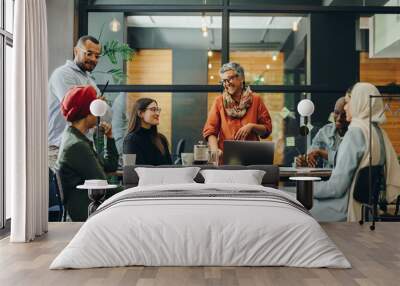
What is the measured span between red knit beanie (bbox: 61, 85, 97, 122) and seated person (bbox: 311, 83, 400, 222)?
3.16 m

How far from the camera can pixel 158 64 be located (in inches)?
303

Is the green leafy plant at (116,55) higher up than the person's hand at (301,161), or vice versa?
the green leafy plant at (116,55)

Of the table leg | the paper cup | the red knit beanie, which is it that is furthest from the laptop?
the red knit beanie

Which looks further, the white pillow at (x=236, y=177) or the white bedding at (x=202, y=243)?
the white pillow at (x=236, y=177)

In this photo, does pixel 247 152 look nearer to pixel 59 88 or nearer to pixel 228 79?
pixel 228 79

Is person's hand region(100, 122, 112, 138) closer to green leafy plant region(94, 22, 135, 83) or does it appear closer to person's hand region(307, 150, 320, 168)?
green leafy plant region(94, 22, 135, 83)

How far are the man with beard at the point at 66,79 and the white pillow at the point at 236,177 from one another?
2056 mm

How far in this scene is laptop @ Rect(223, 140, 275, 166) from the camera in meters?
7.06

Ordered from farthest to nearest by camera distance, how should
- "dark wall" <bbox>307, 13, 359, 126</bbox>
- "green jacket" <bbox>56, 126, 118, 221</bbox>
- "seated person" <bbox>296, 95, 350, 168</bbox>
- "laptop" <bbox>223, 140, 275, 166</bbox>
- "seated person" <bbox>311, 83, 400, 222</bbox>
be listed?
"dark wall" <bbox>307, 13, 359, 126</bbox>
"seated person" <bbox>296, 95, 350, 168</bbox>
"seated person" <bbox>311, 83, 400, 222</bbox>
"green jacket" <bbox>56, 126, 118, 221</bbox>
"laptop" <bbox>223, 140, 275, 166</bbox>

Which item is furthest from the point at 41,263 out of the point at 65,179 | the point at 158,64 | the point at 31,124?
the point at 158,64

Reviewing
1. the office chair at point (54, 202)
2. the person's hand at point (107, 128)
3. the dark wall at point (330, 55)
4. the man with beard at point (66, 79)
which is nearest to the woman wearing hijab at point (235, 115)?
the dark wall at point (330, 55)

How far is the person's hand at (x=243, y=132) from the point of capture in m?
7.46

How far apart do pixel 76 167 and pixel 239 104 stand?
226 centimetres

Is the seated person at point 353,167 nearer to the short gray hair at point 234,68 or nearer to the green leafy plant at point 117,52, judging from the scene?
the short gray hair at point 234,68
